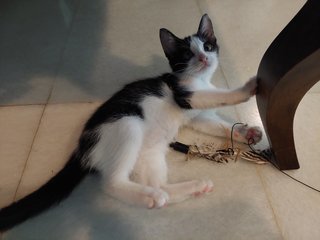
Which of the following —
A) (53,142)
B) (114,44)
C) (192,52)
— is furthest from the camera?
(114,44)

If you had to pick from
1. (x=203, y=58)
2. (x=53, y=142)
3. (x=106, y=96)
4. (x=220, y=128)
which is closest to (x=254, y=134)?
(x=220, y=128)

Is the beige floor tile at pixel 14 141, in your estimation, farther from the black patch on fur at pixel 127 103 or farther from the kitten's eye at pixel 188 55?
the kitten's eye at pixel 188 55

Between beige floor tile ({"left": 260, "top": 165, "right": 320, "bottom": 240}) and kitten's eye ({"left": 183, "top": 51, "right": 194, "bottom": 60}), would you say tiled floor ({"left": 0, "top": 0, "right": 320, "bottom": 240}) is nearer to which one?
beige floor tile ({"left": 260, "top": 165, "right": 320, "bottom": 240})

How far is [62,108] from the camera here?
1.39m

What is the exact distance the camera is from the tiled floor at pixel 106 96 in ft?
3.31

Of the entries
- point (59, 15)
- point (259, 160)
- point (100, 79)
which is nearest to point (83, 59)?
point (100, 79)

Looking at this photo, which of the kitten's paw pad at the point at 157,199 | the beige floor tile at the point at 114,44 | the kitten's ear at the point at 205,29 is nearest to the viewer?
the kitten's paw pad at the point at 157,199

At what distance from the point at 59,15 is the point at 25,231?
1.43 m

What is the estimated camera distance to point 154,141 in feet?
3.79

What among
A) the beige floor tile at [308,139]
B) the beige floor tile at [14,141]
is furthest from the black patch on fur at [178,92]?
the beige floor tile at [14,141]

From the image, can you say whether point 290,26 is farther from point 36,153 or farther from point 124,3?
point 124,3

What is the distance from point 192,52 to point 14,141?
0.82 metres

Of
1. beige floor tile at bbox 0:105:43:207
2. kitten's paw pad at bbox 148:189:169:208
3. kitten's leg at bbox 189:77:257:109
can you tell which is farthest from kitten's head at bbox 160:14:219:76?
beige floor tile at bbox 0:105:43:207

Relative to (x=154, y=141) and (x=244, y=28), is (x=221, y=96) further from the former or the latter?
(x=244, y=28)
